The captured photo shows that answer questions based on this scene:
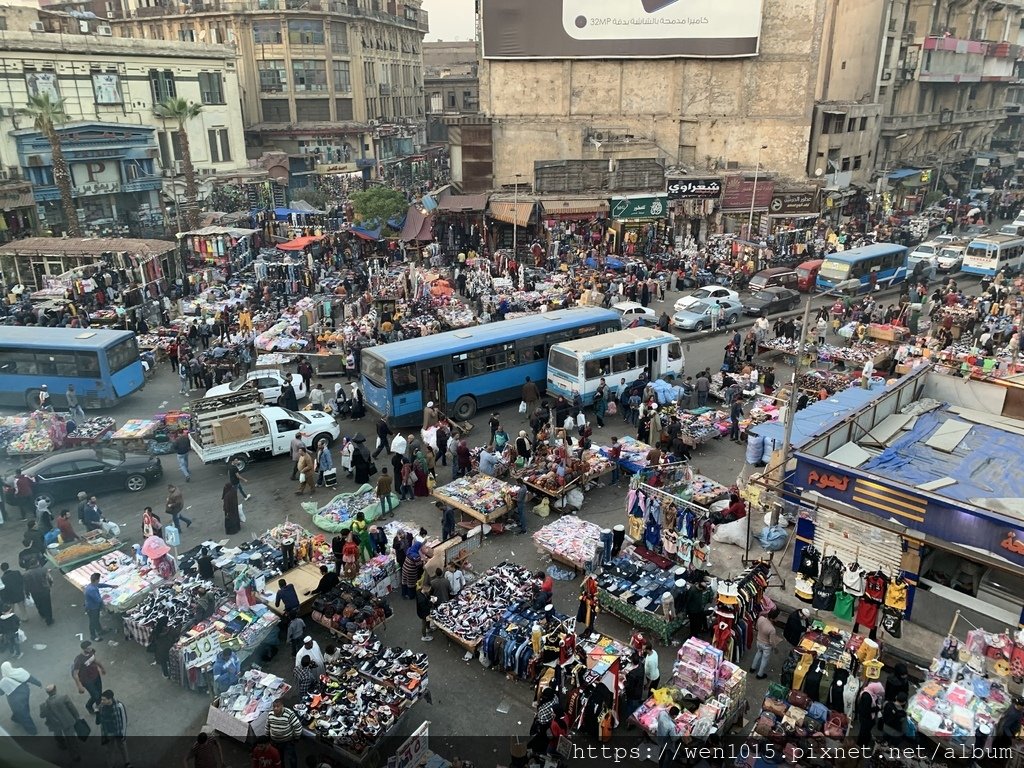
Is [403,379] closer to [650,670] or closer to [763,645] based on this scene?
[650,670]

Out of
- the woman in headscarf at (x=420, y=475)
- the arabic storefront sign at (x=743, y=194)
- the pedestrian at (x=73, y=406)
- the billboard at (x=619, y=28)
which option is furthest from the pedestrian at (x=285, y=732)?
the billboard at (x=619, y=28)

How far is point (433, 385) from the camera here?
71.6ft

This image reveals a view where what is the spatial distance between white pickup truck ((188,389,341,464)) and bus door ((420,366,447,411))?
9.18 ft

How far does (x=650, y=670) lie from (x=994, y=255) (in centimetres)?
3529

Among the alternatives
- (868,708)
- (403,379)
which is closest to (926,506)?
(868,708)

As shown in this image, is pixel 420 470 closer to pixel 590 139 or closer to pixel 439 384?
pixel 439 384

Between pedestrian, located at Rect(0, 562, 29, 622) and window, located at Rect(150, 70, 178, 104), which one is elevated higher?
window, located at Rect(150, 70, 178, 104)

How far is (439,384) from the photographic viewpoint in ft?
71.8

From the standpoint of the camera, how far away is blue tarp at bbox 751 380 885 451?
16.3m

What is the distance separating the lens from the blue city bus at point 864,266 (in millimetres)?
34125

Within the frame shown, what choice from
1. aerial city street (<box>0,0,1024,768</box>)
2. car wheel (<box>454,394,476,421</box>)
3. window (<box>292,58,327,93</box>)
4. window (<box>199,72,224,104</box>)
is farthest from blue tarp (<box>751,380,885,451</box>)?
window (<box>292,58,327,93</box>)

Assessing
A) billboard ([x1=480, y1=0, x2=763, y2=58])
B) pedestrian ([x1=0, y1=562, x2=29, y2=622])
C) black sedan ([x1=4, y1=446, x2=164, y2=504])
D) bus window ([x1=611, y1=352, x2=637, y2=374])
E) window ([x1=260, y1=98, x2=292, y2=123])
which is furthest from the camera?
window ([x1=260, y1=98, x2=292, y2=123])

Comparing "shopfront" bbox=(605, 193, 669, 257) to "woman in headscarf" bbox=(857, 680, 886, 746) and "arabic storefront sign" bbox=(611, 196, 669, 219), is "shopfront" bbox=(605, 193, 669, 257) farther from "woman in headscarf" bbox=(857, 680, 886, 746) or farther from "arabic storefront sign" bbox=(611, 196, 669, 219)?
"woman in headscarf" bbox=(857, 680, 886, 746)

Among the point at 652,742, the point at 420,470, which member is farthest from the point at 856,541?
the point at 420,470
